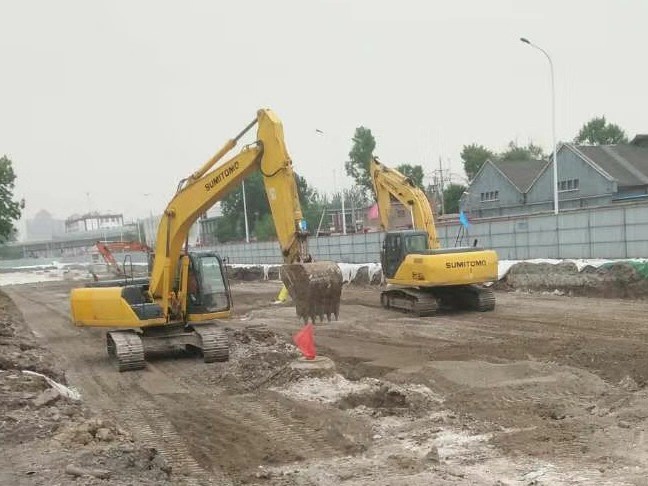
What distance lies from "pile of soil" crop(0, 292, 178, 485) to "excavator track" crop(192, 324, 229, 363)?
9.72 ft

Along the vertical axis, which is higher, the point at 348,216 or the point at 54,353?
the point at 348,216

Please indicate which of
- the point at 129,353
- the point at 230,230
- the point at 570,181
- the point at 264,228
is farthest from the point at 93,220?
Answer: the point at 129,353

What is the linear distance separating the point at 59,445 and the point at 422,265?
1127 cm

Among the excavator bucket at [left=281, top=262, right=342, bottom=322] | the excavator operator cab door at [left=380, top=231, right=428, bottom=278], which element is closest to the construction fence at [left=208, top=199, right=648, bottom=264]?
the excavator operator cab door at [left=380, top=231, right=428, bottom=278]

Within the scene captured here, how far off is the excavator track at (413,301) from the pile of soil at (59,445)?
9.88 metres

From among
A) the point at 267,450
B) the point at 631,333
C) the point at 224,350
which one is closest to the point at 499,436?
the point at 267,450

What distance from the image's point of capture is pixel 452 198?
59.8m

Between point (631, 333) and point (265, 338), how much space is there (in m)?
7.19

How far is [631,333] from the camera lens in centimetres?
1246

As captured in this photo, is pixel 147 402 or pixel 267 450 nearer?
pixel 267 450

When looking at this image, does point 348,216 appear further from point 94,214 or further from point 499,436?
point 94,214

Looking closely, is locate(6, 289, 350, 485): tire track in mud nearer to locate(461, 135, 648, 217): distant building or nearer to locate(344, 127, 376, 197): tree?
locate(461, 135, 648, 217): distant building

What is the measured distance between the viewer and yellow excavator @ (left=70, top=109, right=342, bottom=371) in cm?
1089

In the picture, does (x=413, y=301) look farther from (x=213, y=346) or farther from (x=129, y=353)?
(x=129, y=353)
